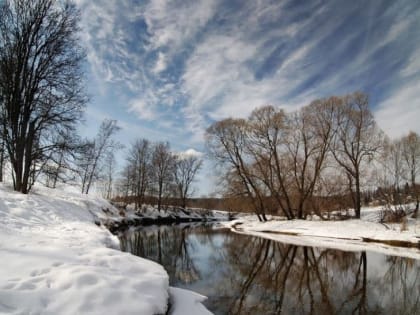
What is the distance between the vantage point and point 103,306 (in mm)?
2969

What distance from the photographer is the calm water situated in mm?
5301

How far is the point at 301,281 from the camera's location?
23.7 ft

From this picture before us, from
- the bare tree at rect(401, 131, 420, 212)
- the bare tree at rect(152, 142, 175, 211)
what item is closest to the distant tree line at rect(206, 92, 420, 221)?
the bare tree at rect(401, 131, 420, 212)

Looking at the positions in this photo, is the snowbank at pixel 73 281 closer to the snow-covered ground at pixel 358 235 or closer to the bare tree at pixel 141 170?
Result: the snow-covered ground at pixel 358 235

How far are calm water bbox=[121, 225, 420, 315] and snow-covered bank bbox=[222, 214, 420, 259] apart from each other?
79.3 inches

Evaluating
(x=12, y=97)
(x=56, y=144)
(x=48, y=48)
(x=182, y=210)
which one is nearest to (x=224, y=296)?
(x=56, y=144)

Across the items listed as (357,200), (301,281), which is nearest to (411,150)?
(357,200)

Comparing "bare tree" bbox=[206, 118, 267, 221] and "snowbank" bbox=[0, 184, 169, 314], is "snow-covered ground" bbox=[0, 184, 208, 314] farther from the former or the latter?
"bare tree" bbox=[206, 118, 267, 221]

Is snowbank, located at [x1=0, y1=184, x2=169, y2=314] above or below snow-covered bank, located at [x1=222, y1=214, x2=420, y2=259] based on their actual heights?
above

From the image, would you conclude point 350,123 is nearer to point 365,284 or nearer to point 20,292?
point 365,284

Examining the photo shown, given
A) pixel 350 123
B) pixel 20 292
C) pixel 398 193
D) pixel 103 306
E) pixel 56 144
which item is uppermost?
pixel 350 123

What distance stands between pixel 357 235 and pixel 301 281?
9.80 m

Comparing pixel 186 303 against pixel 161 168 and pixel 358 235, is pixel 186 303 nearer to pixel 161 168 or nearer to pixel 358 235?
pixel 358 235

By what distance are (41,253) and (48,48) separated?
492 inches
